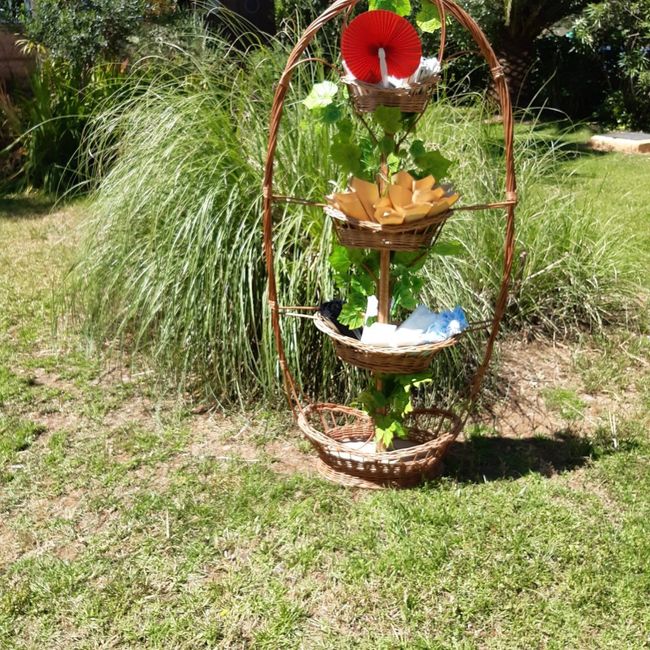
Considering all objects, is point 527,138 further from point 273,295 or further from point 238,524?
point 238,524

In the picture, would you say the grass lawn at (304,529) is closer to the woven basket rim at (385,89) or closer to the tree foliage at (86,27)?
the woven basket rim at (385,89)

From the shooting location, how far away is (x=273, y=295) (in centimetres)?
287

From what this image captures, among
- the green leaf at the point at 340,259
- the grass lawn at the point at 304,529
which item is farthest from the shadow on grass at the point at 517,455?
the green leaf at the point at 340,259

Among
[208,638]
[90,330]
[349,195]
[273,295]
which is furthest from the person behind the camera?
[90,330]

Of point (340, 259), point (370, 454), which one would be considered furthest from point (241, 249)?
point (370, 454)

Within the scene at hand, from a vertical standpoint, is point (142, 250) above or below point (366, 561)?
above

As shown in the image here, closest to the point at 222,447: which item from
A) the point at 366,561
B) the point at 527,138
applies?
the point at 366,561

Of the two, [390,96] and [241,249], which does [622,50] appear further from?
[390,96]

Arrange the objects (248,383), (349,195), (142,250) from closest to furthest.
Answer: (349,195), (248,383), (142,250)

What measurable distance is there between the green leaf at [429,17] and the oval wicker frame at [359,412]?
4cm

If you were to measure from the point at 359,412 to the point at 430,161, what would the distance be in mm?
1077

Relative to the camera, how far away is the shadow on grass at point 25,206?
7.40 metres

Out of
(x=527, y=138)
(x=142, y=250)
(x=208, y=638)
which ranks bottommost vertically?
(x=208, y=638)

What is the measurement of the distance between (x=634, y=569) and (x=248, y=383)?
179cm
